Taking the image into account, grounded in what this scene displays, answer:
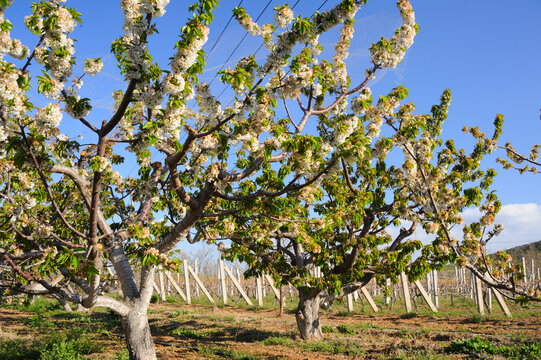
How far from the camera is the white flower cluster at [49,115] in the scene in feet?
14.5

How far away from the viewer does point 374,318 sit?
17078 millimetres

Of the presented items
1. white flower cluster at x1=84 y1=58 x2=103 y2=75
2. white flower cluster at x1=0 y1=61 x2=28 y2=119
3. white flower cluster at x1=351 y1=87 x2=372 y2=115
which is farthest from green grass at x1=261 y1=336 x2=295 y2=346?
white flower cluster at x1=0 y1=61 x2=28 y2=119

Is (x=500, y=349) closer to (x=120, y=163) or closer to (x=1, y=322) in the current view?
(x=120, y=163)

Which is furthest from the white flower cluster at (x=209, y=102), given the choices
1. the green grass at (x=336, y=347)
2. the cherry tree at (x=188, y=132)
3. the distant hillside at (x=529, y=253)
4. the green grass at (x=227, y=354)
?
the distant hillside at (x=529, y=253)

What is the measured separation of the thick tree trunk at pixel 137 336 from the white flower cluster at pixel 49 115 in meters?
4.18

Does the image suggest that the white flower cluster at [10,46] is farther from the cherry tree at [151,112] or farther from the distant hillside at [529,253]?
the distant hillside at [529,253]

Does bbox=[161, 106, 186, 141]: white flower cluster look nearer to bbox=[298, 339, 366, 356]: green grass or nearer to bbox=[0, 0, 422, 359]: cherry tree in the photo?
bbox=[0, 0, 422, 359]: cherry tree

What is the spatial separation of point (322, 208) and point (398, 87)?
14.5ft

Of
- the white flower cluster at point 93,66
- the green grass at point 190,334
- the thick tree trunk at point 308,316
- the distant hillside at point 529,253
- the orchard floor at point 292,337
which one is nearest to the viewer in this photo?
the white flower cluster at point 93,66

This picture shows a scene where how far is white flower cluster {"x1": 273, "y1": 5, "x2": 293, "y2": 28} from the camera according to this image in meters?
5.13

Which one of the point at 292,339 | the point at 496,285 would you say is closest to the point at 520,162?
the point at 496,285

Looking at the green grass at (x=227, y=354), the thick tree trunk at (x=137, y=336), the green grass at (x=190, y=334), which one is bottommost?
the green grass at (x=190, y=334)

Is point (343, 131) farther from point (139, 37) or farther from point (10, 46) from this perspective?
point (10, 46)

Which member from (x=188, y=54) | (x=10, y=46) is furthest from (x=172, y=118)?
(x=10, y=46)
